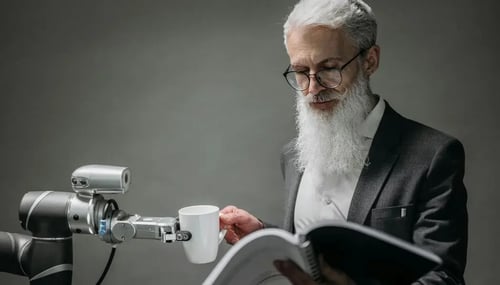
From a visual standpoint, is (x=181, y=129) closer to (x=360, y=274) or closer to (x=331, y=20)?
(x=331, y=20)

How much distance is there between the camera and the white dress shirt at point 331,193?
41.5 inches

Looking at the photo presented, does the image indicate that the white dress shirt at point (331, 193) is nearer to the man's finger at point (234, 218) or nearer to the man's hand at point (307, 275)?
the man's finger at point (234, 218)

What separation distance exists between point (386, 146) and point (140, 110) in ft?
3.28

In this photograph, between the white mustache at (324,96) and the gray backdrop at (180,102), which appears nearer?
the white mustache at (324,96)

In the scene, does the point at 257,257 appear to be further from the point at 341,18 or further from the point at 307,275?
the point at 341,18

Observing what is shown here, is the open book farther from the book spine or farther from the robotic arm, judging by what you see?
the robotic arm

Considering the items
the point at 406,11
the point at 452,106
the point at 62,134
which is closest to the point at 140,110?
the point at 62,134

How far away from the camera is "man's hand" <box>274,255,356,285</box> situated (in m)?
0.50

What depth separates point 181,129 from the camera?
5.17 ft

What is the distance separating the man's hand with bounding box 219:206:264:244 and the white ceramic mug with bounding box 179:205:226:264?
0.55 ft

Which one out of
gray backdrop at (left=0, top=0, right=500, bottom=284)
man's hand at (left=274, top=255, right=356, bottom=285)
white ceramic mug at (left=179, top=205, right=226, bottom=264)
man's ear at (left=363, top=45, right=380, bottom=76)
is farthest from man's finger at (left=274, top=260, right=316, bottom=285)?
gray backdrop at (left=0, top=0, right=500, bottom=284)

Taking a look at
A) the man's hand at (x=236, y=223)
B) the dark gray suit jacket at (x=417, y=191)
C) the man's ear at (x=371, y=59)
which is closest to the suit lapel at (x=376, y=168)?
the dark gray suit jacket at (x=417, y=191)

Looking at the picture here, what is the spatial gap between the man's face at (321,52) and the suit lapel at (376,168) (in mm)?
148

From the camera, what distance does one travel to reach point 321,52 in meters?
0.96
